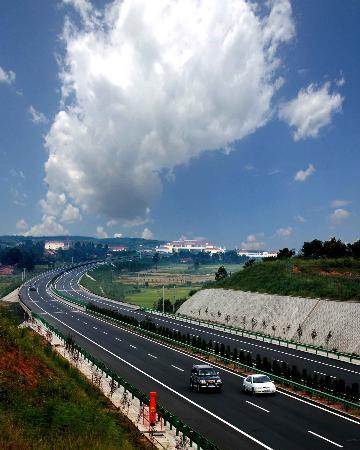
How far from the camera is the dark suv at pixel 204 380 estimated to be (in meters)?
34.9

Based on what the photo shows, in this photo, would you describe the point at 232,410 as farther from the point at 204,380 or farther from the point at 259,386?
the point at 204,380

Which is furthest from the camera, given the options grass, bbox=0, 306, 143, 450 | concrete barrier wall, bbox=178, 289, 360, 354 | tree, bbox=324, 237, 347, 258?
tree, bbox=324, 237, 347, 258

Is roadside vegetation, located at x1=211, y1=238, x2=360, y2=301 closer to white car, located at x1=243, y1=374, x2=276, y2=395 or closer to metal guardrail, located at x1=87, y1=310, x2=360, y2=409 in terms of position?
metal guardrail, located at x1=87, y1=310, x2=360, y2=409

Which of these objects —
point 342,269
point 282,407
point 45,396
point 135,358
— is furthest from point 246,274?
point 45,396

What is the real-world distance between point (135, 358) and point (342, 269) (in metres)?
44.9

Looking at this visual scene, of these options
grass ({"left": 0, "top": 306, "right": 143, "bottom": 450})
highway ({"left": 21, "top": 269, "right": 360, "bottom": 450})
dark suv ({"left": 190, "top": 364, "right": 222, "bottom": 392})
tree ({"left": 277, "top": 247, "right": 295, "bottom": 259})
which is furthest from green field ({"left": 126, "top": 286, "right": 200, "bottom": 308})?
grass ({"left": 0, "top": 306, "right": 143, "bottom": 450})

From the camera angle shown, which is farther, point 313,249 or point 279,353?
point 313,249

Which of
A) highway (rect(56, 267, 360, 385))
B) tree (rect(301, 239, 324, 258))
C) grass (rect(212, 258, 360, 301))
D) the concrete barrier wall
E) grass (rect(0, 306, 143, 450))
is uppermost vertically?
tree (rect(301, 239, 324, 258))

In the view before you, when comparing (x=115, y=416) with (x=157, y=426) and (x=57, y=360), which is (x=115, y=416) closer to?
(x=157, y=426)

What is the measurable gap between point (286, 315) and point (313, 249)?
1671 inches

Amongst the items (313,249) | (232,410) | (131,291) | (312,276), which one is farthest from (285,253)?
(232,410)

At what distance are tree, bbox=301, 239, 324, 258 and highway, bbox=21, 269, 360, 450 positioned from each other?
2384 inches

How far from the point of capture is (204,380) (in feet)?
115

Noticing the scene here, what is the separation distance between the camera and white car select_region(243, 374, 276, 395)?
33.8 meters
